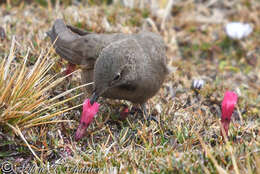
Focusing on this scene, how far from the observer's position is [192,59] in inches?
270

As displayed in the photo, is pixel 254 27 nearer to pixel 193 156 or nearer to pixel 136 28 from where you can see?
pixel 136 28

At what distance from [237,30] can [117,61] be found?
3942mm

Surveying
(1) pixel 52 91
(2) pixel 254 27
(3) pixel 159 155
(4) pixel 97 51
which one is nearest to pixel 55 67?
(1) pixel 52 91

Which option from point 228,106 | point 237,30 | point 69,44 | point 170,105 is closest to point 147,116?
point 170,105

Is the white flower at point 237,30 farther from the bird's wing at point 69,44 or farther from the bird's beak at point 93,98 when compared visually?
the bird's beak at point 93,98

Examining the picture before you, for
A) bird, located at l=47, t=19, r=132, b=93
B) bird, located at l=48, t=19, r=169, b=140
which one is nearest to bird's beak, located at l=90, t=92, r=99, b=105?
bird, located at l=48, t=19, r=169, b=140

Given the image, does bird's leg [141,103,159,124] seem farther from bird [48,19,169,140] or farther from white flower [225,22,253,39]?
white flower [225,22,253,39]

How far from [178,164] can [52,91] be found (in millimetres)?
2146

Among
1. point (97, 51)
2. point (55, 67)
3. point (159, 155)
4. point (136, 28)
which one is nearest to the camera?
point (159, 155)

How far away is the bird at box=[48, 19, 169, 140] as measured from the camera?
3.73 m

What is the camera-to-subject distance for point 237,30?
7.01 metres

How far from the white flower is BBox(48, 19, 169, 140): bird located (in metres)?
2.65

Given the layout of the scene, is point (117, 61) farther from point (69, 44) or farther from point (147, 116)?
point (69, 44)

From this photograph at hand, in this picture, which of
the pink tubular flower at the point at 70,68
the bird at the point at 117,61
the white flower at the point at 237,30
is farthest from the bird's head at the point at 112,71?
the white flower at the point at 237,30
